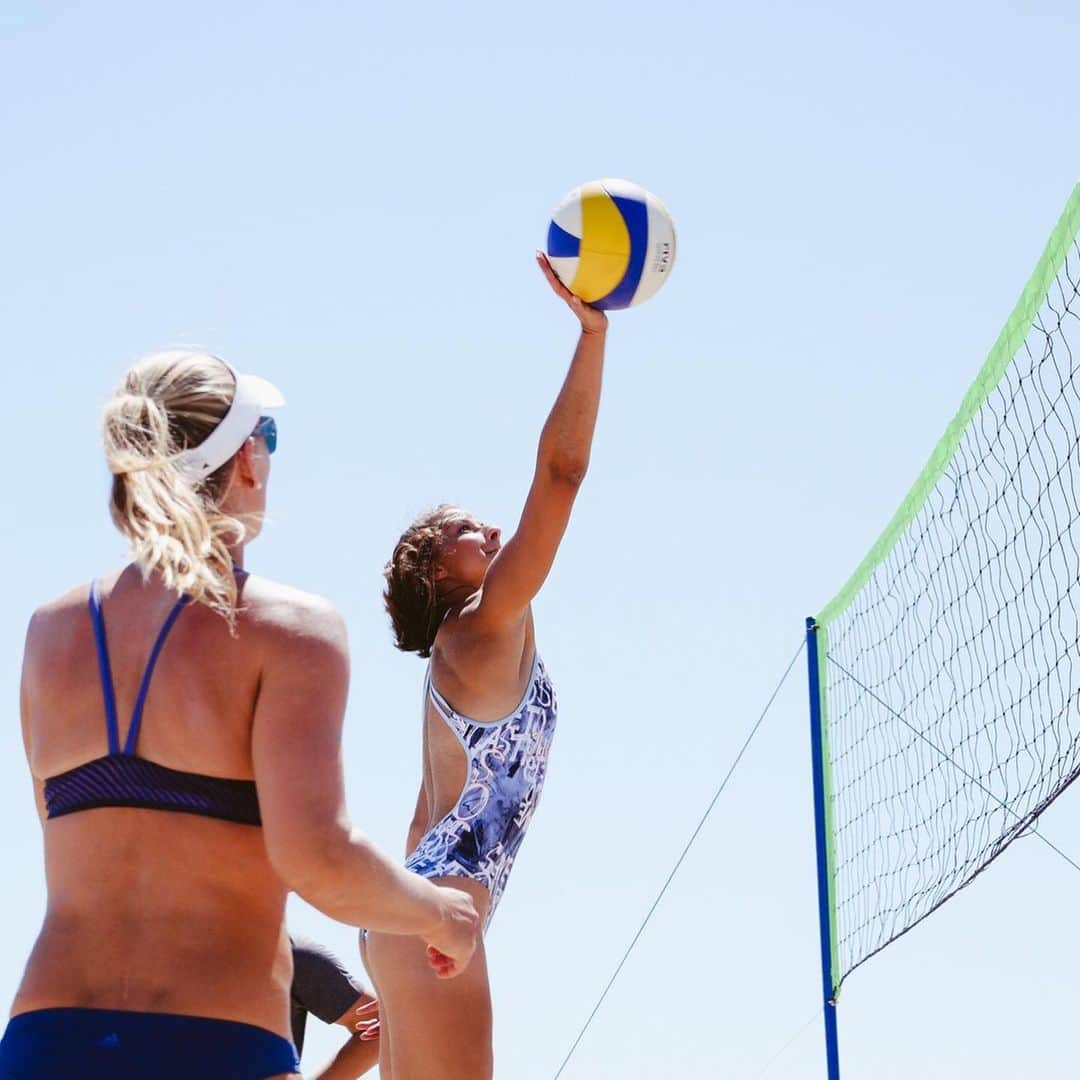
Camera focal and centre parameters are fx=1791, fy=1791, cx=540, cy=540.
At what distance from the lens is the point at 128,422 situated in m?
2.37

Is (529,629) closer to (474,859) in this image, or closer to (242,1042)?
(474,859)

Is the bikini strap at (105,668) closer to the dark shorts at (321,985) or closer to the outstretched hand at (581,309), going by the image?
the outstretched hand at (581,309)

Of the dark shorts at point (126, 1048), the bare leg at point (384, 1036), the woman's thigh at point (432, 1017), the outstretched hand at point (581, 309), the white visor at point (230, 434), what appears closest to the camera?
A: the dark shorts at point (126, 1048)

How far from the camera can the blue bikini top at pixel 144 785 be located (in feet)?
7.42

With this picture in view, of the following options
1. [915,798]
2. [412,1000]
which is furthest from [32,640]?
[915,798]

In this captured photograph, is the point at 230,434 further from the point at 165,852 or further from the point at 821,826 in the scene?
the point at 821,826

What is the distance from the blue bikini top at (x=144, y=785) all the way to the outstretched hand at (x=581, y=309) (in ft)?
6.18

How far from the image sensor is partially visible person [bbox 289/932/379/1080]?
15.1ft

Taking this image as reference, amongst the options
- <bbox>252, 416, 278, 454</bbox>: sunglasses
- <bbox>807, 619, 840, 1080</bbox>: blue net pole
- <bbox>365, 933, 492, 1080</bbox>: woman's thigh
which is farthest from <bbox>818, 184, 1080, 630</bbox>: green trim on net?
<bbox>252, 416, 278, 454</bbox>: sunglasses

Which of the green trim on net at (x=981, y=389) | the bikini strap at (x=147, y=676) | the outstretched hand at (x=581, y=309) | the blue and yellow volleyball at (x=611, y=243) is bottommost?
the bikini strap at (x=147, y=676)

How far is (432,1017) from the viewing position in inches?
142

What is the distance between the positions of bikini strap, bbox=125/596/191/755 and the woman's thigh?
1511 millimetres

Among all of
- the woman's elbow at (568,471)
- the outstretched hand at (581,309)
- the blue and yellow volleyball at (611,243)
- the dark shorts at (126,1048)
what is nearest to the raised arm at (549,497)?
the woman's elbow at (568,471)

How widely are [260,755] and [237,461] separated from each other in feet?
1.43
